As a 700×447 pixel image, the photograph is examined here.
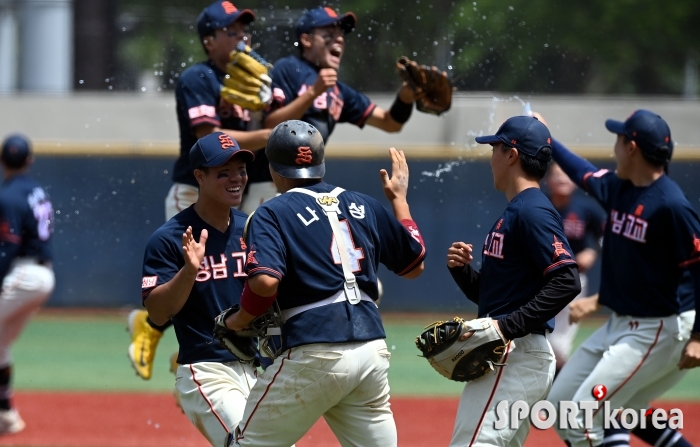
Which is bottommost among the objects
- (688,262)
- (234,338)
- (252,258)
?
(234,338)

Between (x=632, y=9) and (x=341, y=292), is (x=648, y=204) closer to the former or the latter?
(x=341, y=292)

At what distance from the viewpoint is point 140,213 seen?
8.61 meters

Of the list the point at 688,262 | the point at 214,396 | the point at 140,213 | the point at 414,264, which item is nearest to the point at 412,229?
the point at 414,264

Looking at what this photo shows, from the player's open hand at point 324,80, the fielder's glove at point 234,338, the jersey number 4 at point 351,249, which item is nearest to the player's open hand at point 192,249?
the fielder's glove at point 234,338

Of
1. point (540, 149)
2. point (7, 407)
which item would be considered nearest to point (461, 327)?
point (540, 149)

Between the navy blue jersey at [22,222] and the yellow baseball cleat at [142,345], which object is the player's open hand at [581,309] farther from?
the navy blue jersey at [22,222]

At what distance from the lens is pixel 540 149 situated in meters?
4.43

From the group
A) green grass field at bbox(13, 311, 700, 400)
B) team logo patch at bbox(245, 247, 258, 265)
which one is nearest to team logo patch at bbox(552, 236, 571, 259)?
team logo patch at bbox(245, 247, 258, 265)

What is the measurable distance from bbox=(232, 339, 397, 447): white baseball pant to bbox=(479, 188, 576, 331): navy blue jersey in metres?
0.59

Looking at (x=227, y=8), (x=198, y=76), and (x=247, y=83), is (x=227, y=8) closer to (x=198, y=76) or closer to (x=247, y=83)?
(x=198, y=76)

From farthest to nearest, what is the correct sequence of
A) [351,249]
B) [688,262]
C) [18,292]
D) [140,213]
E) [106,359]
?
[106,359] → [140,213] → [18,292] → [688,262] → [351,249]

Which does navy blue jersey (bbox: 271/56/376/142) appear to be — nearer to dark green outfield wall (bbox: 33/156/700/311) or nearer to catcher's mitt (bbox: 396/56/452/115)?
catcher's mitt (bbox: 396/56/452/115)

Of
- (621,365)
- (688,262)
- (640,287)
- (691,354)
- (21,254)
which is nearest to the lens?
(691,354)

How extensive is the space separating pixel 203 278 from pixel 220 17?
1980 millimetres
